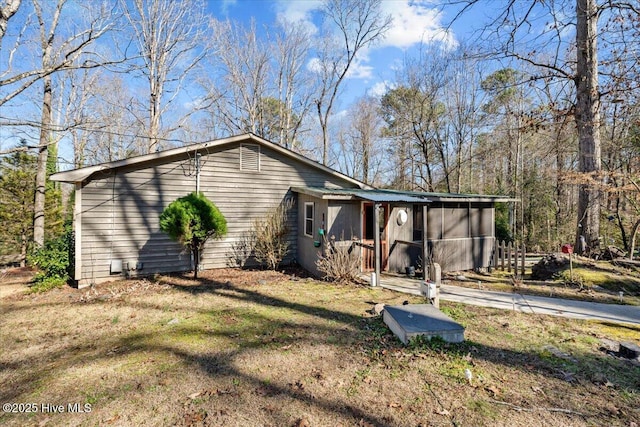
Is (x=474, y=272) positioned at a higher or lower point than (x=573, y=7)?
lower

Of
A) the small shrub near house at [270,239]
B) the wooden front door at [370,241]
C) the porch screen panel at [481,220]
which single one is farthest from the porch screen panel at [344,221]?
the porch screen panel at [481,220]

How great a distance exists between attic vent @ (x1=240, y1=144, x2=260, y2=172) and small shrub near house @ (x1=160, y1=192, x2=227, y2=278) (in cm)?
201

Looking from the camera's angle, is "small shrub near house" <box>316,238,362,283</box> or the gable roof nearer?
the gable roof

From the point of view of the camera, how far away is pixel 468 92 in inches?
716

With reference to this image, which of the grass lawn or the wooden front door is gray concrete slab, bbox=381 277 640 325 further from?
the wooden front door

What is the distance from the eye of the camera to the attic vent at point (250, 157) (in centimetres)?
953

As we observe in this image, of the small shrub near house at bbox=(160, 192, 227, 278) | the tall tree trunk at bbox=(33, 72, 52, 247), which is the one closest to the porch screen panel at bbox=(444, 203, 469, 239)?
the small shrub near house at bbox=(160, 192, 227, 278)

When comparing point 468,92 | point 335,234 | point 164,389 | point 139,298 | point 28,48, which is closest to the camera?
point 164,389

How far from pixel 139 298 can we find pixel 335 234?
5037 mm

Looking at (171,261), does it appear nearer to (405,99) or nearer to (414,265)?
(414,265)

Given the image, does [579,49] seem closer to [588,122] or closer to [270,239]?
[588,122]

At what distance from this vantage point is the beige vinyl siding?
25.8 ft

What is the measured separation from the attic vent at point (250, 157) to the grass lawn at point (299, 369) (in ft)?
16.1

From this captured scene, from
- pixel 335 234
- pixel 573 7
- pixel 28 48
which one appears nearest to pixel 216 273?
pixel 335 234
